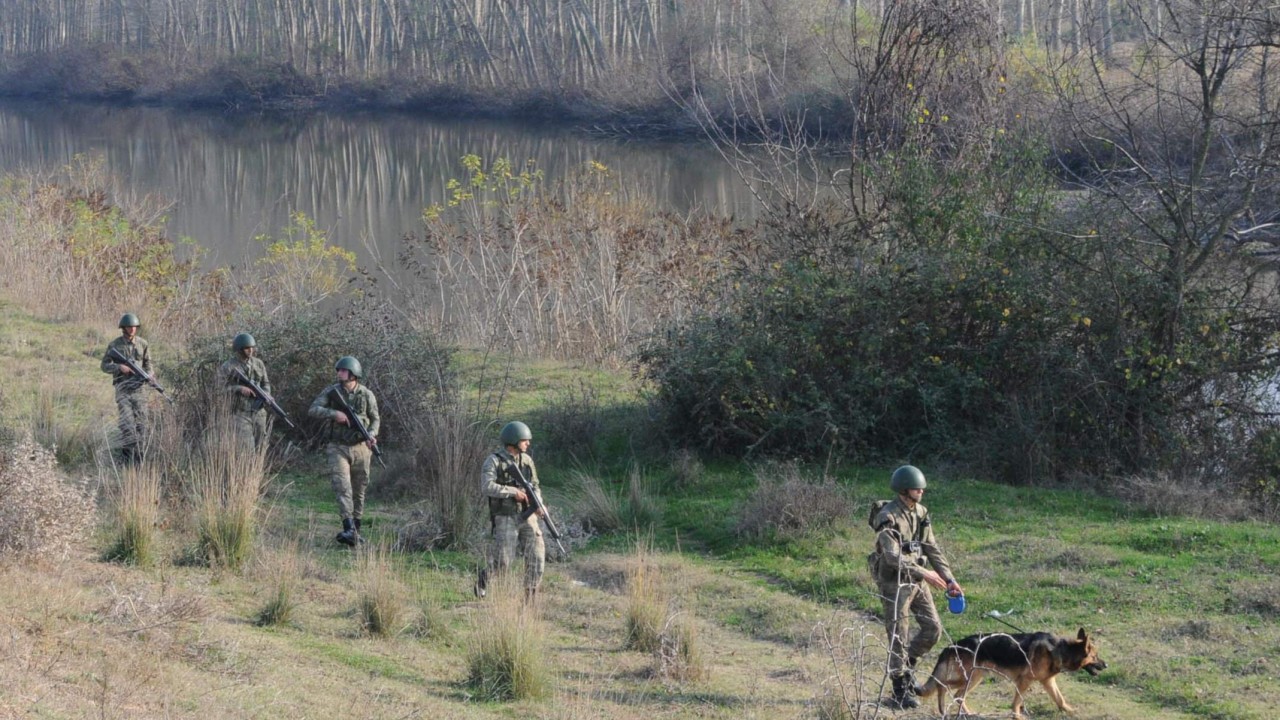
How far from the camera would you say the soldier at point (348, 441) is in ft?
37.6

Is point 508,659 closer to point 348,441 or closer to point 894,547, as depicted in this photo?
point 894,547

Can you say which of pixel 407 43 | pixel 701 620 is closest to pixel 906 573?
pixel 701 620

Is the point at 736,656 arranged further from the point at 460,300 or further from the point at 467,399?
the point at 460,300

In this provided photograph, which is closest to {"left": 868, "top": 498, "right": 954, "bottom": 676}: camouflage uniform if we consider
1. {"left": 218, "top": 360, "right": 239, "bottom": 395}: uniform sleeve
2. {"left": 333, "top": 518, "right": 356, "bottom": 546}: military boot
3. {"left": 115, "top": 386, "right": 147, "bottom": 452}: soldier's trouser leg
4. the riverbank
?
{"left": 333, "top": 518, "right": 356, "bottom": 546}: military boot

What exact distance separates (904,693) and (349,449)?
229 inches

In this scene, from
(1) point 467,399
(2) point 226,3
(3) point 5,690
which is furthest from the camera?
(2) point 226,3

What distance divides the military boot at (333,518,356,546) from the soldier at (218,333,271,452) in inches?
66.6

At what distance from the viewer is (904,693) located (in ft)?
25.4

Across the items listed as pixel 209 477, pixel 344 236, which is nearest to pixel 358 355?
pixel 209 477

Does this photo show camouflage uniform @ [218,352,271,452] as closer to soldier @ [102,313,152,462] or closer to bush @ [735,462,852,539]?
soldier @ [102,313,152,462]

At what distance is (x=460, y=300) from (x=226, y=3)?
72704 mm

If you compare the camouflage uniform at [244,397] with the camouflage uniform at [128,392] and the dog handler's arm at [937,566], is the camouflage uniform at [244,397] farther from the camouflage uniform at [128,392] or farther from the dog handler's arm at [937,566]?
the dog handler's arm at [937,566]

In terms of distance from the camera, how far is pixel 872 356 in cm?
1409

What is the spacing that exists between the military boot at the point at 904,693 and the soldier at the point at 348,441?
17.8 ft
